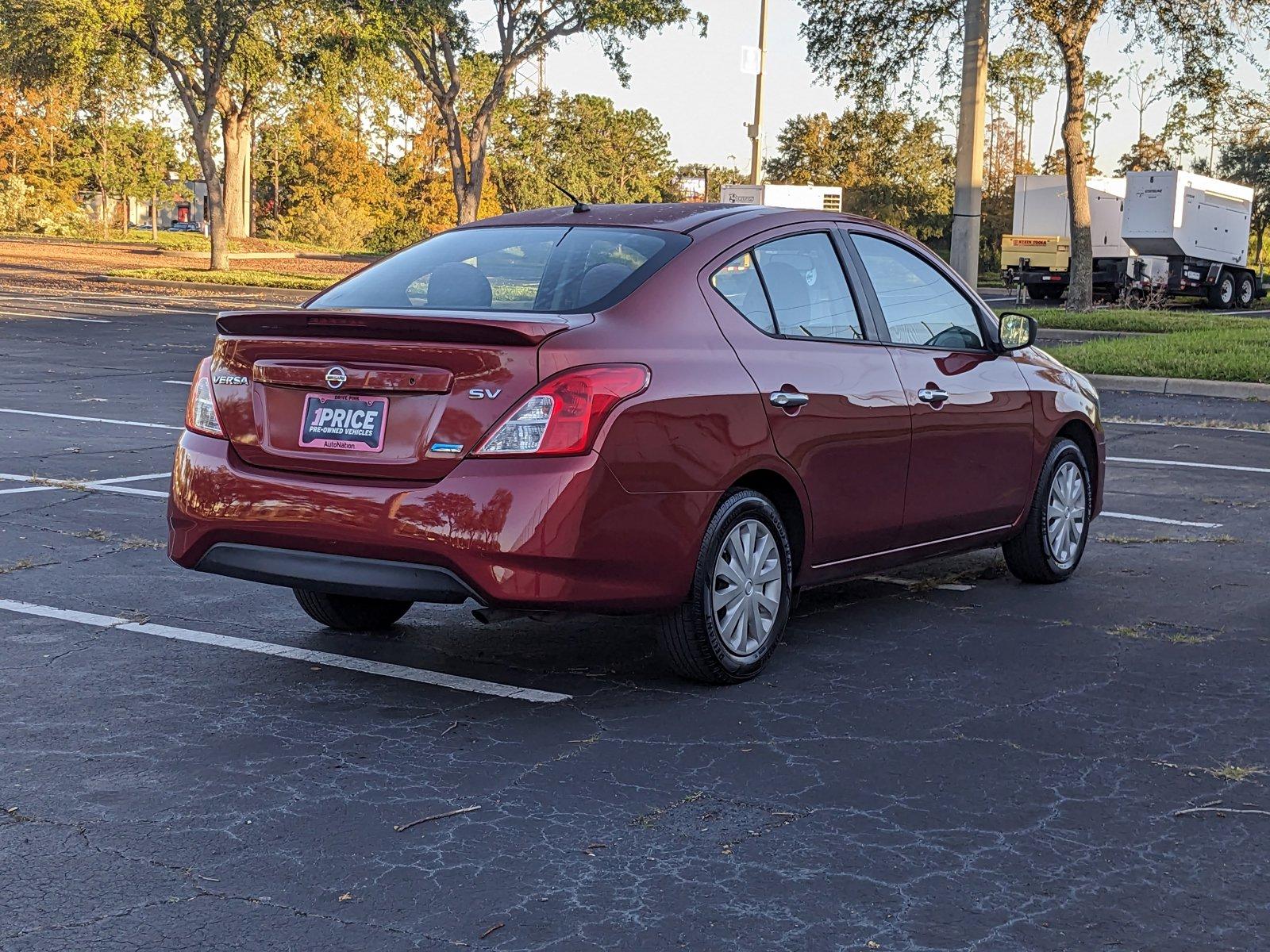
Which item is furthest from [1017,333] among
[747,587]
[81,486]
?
[81,486]

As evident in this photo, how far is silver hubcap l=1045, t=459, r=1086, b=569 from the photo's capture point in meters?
7.39

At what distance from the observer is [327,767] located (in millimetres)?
4559

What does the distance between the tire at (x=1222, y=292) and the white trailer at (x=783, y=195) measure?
31.0 feet

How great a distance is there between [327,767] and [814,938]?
66.1 inches

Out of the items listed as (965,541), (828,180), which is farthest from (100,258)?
(965,541)

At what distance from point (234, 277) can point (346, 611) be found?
34.5 metres

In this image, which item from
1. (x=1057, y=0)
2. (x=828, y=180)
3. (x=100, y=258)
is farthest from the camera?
(x=828, y=180)

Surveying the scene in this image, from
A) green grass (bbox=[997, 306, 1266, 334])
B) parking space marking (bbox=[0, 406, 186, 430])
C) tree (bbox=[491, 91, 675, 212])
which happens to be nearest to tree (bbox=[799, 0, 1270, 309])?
green grass (bbox=[997, 306, 1266, 334])

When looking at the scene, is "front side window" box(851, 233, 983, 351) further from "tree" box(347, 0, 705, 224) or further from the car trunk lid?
"tree" box(347, 0, 705, 224)

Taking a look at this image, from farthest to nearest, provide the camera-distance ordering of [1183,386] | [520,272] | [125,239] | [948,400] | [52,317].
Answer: [125,239]
[52,317]
[1183,386]
[948,400]
[520,272]

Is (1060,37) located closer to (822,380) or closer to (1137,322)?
(1137,322)

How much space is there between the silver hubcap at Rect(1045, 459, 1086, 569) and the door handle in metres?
2.05

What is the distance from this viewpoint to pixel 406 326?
5.06 m

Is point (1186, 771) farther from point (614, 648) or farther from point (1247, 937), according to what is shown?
point (614, 648)
